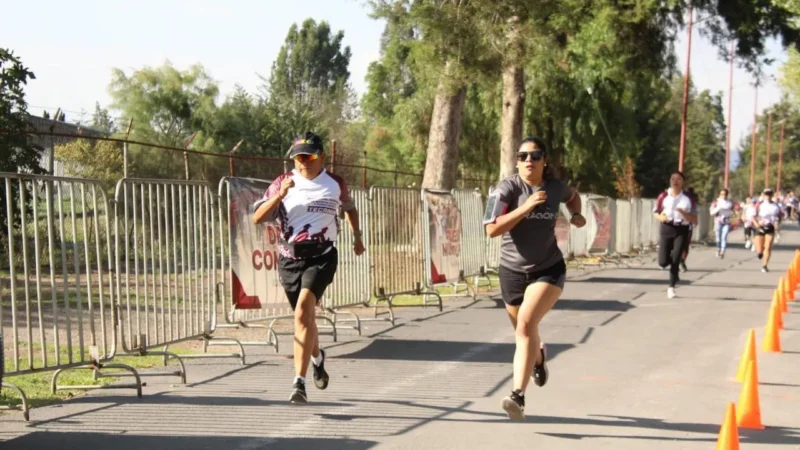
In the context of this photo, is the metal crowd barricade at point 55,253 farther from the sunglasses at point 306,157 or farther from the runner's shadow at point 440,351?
the runner's shadow at point 440,351

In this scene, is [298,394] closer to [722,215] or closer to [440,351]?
[440,351]

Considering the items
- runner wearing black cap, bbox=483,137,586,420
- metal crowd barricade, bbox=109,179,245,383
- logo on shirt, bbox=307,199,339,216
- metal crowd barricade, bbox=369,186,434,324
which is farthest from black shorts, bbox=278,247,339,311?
metal crowd barricade, bbox=369,186,434,324

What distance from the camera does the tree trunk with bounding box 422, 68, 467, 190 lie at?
23.7m

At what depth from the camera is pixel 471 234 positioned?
18984 millimetres

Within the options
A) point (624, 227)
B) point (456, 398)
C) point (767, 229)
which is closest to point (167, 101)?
point (624, 227)

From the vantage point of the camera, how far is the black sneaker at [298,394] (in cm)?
798

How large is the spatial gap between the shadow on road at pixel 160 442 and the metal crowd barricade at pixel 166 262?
2121mm

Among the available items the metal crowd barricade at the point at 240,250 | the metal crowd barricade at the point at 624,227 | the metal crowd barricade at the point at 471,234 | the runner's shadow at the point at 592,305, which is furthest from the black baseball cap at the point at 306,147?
the metal crowd barricade at the point at 624,227

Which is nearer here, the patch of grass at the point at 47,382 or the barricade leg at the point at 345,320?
the patch of grass at the point at 47,382

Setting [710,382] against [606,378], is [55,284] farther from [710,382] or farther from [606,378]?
[710,382]

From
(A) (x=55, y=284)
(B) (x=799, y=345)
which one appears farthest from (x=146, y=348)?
(B) (x=799, y=345)

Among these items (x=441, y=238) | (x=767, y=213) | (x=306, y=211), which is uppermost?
(x=306, y=211)

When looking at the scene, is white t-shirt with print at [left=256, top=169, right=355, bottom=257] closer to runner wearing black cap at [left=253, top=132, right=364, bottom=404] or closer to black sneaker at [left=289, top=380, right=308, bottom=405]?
runner wearing black cap at [left=253, top=132, right=364, bottom=404]

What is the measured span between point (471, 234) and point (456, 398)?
1039 centimetres
